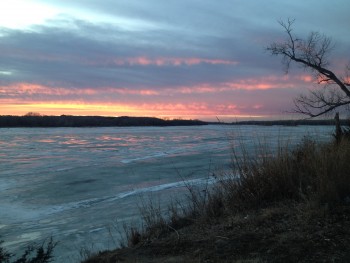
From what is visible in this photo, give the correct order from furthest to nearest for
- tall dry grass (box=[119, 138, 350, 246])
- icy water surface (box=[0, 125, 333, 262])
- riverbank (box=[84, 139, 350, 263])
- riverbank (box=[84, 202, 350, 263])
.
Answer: icy water surface (box=[0, 125, 333, 262]), tall dry grass (box=[119, 138, 350, 246]), riverbank (box=[84, 139, 350, 263]), riverbank (box=[84, 202, 350, 263])

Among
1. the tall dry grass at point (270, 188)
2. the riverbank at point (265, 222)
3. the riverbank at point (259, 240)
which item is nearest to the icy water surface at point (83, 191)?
the tall dry grass at point (270, 188)

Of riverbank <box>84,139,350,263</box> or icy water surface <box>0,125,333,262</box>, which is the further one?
icy water surface <box>0,125,333,262</box>

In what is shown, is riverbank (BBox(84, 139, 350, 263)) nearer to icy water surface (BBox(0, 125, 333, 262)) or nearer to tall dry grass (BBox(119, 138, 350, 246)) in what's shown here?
tall dry grass (BBox(119, 138, 350, 246))

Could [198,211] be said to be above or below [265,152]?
below

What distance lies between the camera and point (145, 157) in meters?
24.8

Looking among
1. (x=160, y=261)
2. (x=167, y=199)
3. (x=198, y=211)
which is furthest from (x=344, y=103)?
(x=160, y=261)

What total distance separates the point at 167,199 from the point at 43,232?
3.67m

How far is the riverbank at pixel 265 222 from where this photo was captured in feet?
14.9

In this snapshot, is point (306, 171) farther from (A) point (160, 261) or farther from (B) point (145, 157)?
(B) point (145, 157)

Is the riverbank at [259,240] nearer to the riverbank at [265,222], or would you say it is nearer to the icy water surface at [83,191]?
the riverbank at [265,222]

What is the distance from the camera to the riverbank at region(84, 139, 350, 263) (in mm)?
4543

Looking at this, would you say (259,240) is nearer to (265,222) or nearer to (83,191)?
(265,222)

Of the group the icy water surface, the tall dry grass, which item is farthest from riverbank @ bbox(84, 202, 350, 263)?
the icy water surface

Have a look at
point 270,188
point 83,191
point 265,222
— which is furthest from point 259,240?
point 83,191
